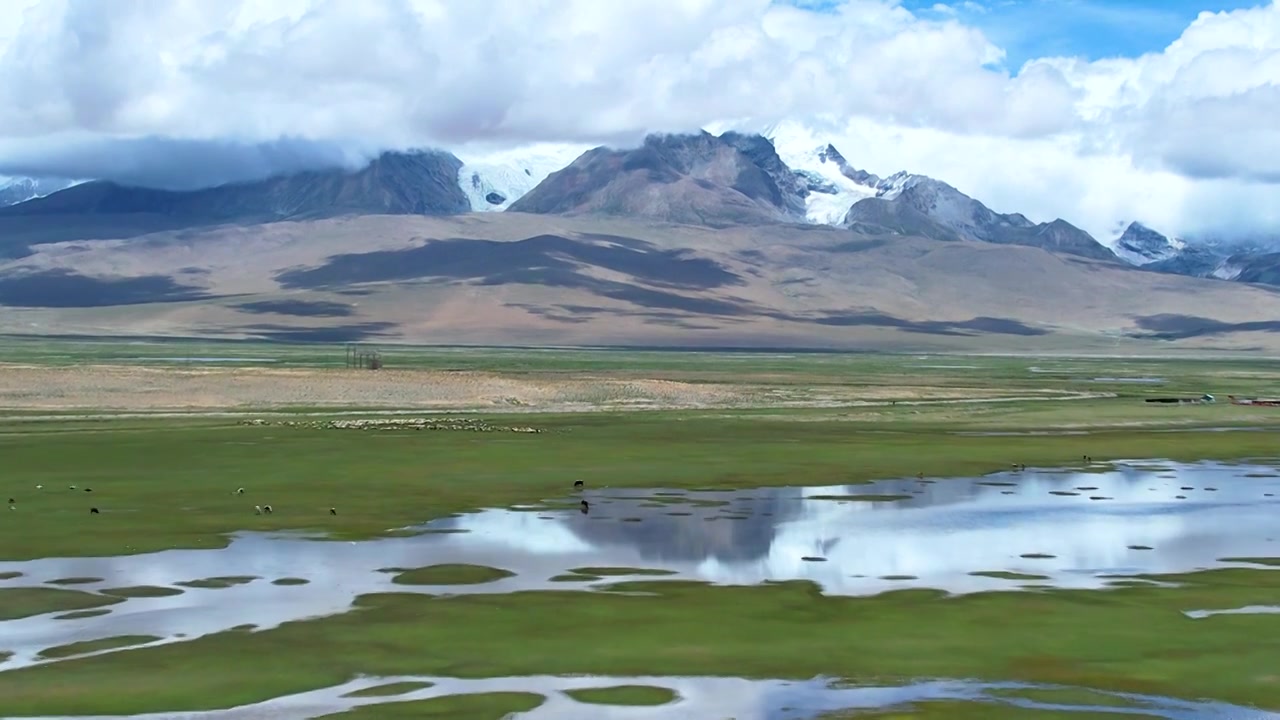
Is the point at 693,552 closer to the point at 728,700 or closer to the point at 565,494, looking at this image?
the point at 565,494

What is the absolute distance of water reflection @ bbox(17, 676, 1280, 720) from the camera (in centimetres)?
2188

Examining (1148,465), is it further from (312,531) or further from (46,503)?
(46,503)

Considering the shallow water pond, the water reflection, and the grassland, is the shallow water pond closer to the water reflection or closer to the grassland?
the grassland

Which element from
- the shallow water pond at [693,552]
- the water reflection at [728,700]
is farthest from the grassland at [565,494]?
the shallow water pond at [693,552]

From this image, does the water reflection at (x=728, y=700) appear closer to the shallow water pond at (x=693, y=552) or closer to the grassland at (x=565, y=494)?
the grassland at (x=565, y=494)

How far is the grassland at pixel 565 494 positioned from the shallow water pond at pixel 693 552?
1152 mm

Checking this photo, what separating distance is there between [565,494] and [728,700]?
25627mm

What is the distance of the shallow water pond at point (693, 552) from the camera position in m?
29.8

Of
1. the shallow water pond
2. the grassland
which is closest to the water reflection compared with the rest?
the grassland

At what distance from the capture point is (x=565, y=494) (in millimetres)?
48125

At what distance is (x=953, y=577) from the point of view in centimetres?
3259

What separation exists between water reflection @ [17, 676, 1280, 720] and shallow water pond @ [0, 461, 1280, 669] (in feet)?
15.3

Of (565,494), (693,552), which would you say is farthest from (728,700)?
(565,494)

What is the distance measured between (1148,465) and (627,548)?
95.6 feet
